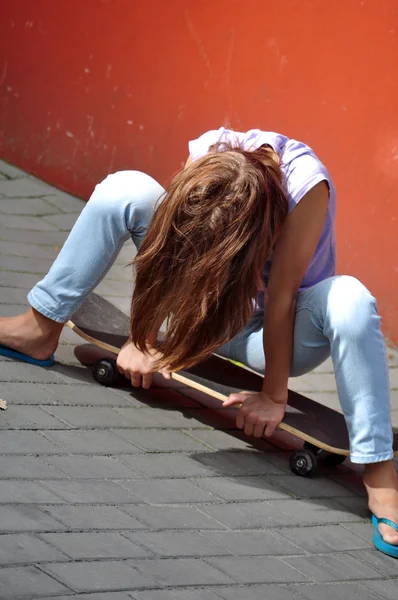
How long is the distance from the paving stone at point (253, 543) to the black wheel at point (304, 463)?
0.42 metres

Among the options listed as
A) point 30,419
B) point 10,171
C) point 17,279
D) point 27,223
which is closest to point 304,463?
point 30,419

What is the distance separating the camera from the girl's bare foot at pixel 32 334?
316 cm

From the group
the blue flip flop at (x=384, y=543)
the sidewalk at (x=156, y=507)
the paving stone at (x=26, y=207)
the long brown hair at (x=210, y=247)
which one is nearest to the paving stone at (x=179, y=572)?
the sidewalk at (x=156, y=507)

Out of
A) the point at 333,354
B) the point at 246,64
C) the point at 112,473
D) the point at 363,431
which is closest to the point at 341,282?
the point at 333,354

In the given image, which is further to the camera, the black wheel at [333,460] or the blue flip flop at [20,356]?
the blue flip flop at [20,356]

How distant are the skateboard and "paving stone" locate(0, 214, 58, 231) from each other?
1.41 meters

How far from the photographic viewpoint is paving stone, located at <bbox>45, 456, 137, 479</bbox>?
8.51 feet

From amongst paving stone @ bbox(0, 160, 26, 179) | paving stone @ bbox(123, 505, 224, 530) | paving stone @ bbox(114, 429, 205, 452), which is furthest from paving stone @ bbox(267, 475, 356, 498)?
paving stone @ bbox(0, 160, 26, 179)

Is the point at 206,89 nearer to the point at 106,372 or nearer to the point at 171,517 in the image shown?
the point at 106,372

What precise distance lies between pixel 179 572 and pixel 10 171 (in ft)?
12.5

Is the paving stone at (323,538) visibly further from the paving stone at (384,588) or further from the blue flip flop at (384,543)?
the paving stone at (384,588)

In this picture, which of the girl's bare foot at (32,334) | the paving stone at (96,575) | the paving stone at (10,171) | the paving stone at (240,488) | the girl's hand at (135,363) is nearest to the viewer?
the paving stone at (96,575)

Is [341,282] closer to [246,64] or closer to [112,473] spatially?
[112,473]

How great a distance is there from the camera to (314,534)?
2.58 meters
